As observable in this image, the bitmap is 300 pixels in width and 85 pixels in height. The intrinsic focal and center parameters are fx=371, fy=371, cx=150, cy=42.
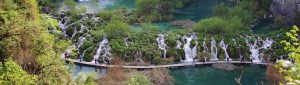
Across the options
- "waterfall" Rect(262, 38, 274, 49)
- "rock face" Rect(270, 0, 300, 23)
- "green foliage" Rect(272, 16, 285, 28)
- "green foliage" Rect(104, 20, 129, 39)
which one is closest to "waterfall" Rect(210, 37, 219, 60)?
"waterfall" Rect(262, 38, 274, 49)

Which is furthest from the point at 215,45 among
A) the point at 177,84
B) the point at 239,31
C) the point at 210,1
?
Result: the point at 210,1

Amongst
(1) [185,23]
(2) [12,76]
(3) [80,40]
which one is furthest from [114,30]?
(2) [12,76]

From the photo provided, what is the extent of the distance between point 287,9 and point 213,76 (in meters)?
18.8

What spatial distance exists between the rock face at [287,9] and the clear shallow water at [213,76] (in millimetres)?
13791

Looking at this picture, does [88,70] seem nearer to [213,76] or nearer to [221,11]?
[213,76]

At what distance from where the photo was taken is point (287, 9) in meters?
46.1

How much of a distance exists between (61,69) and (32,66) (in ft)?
3.75

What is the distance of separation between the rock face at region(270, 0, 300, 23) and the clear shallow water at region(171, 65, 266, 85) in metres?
13.8

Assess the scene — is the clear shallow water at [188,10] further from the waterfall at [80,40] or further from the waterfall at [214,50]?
the waterfall at [80,40]

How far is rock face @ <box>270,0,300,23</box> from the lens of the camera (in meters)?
45.0

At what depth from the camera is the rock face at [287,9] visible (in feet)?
148

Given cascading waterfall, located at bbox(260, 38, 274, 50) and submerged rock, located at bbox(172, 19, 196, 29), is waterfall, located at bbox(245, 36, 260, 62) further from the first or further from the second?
submerged rock, located at bbox(172, 19, 196, 29)

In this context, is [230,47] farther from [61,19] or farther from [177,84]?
[61,19]

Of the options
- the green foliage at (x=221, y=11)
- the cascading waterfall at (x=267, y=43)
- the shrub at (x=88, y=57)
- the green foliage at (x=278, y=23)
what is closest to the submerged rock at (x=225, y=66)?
the cascading waterfall at (x=267, y=43)
